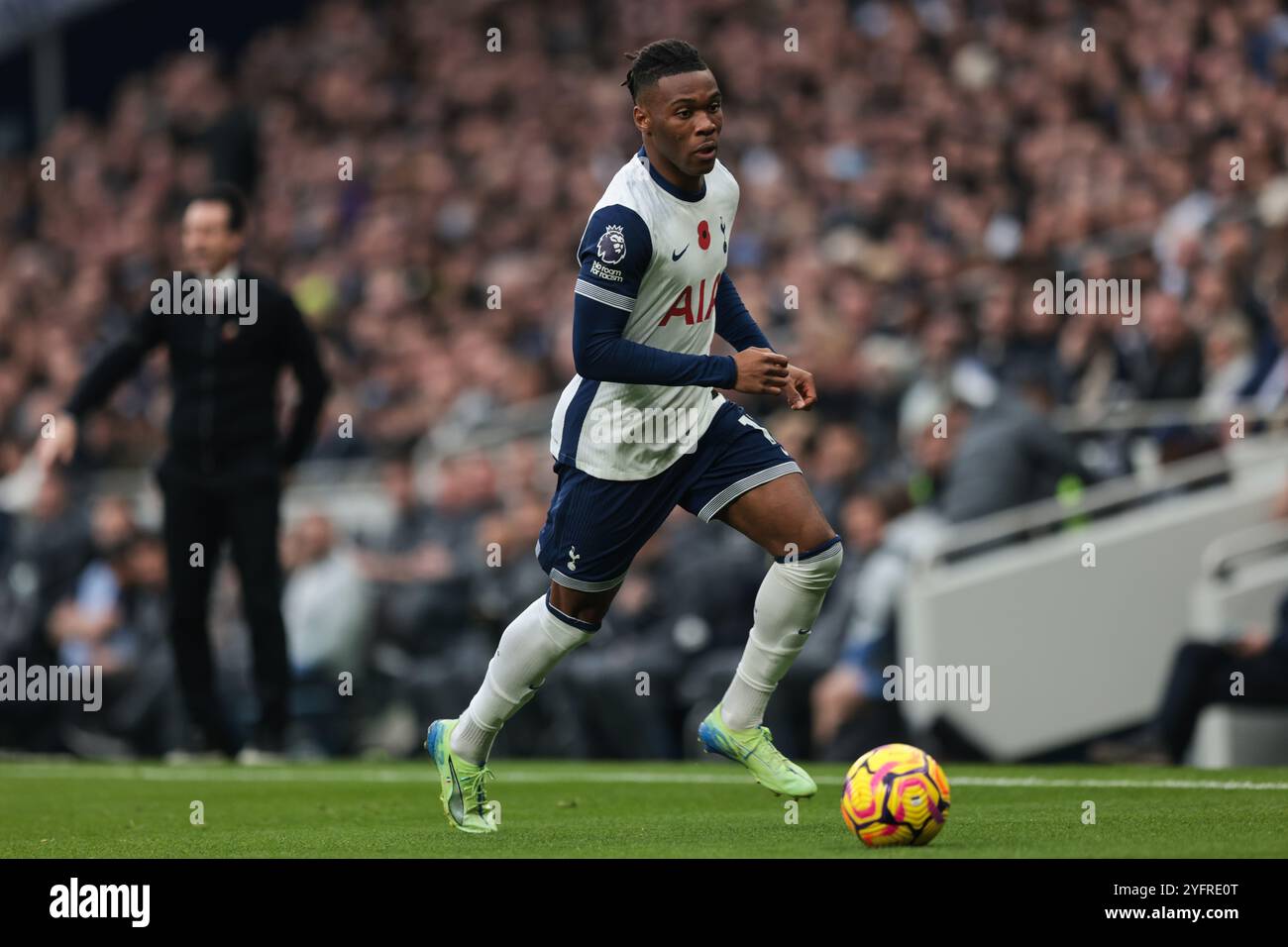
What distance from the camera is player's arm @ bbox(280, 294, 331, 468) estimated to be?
10.3m

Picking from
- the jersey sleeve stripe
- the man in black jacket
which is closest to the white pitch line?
the man in black jacket

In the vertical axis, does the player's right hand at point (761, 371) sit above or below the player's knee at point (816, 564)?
above

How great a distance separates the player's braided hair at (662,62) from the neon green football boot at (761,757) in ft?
7.16

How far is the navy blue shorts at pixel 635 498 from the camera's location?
6.81m

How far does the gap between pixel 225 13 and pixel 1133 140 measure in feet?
48.4

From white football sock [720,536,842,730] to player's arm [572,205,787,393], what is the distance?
2.27ft

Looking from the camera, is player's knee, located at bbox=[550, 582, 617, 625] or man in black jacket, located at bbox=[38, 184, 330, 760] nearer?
player's knee, located at bbox=[550, 582, 617, 625]
